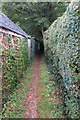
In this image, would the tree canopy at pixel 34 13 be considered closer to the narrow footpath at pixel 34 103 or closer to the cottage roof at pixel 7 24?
the cottage roof at pixel 7 24

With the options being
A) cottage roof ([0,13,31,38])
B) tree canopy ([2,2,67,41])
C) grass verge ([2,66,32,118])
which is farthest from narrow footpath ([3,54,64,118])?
tree canopy ([2,2,67,41])

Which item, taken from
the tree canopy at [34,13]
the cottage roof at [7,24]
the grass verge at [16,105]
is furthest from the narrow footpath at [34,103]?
the tree canopy at [34,13]

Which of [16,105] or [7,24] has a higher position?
[7,24]

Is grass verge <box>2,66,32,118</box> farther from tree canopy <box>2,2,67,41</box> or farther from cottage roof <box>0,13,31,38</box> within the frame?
tree canopy <box>2,2,67,41</box>

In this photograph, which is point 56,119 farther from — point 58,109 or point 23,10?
point 23,10

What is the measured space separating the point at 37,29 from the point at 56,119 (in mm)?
15187

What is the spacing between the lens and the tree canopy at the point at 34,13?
44.1 ft

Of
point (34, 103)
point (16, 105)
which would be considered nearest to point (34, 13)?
point (34, 103)

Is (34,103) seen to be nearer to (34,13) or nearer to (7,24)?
(7,24)

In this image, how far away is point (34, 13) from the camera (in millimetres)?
14070

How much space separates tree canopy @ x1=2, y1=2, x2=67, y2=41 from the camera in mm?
13445

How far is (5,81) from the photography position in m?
3.55

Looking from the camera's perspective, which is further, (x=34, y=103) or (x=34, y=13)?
(x=34, y=13)

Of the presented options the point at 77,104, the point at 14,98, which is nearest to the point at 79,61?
the point at 77,104
